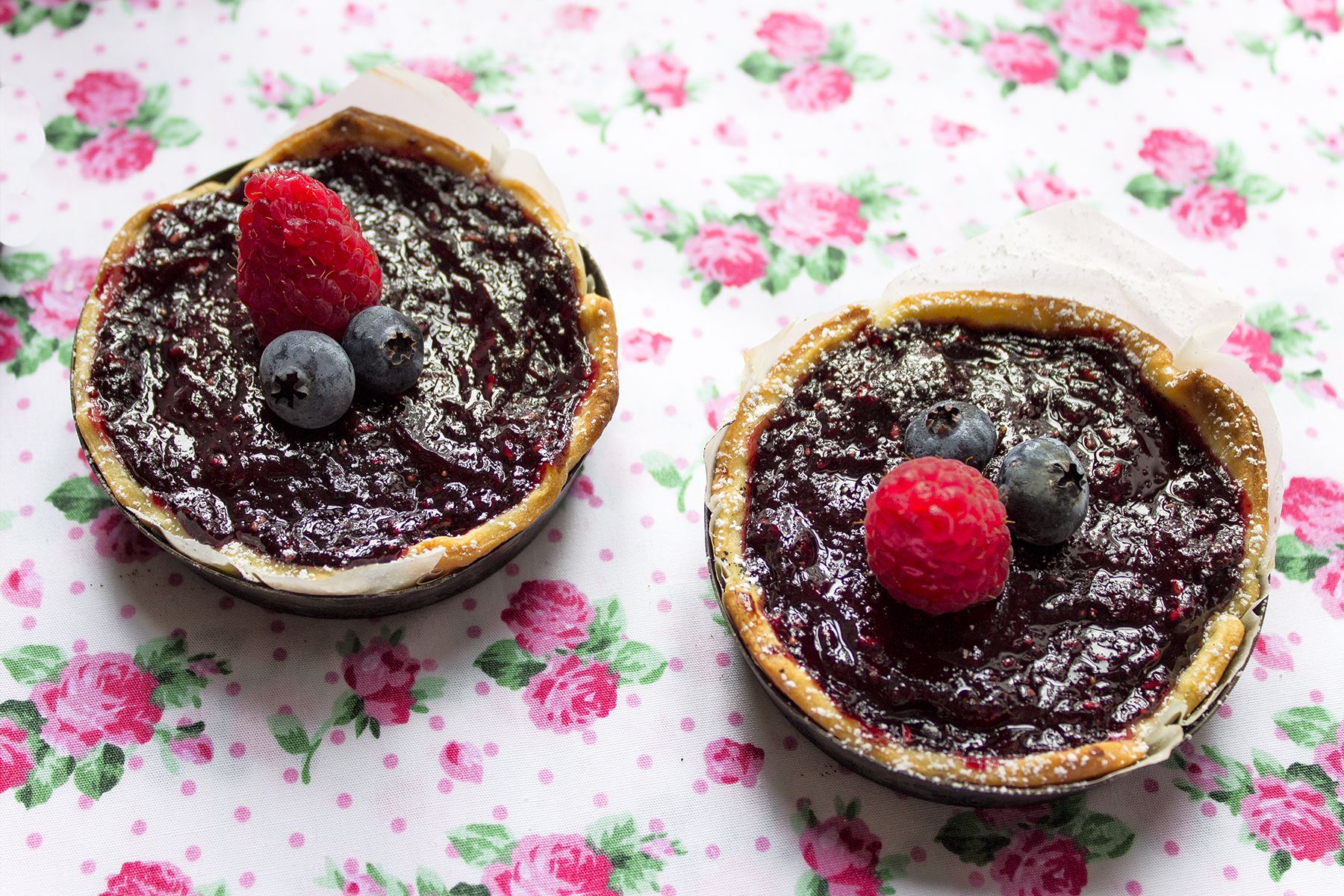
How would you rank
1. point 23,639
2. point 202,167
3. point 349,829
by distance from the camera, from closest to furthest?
point 349,829
point 23,639
point 202,167

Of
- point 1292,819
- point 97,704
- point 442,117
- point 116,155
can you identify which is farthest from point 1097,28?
point 97,704

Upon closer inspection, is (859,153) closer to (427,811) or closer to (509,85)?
(509,85)

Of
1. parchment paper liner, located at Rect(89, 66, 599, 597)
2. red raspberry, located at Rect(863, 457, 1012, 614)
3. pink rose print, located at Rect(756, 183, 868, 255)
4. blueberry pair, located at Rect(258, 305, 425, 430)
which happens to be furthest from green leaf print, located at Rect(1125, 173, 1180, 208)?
blueberry pair, located at Rect(258, 305, 425, 430)

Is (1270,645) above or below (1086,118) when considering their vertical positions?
below

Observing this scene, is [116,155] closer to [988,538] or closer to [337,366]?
[337,366]

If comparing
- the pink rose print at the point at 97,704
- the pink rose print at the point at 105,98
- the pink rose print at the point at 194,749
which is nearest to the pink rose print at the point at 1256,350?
the pink rose print at the point at 194,749

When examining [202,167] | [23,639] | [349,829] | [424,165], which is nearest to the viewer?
[349,829]

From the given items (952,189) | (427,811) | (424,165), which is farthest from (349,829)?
(952,189)
